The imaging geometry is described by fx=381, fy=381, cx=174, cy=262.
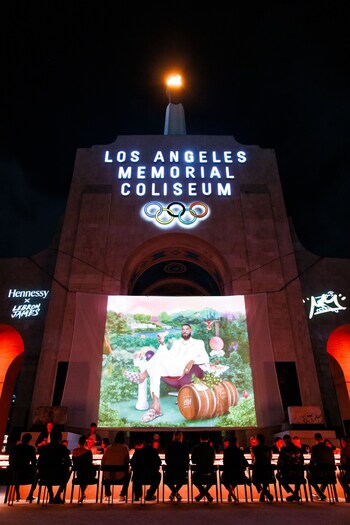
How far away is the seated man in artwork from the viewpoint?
14.5 meters

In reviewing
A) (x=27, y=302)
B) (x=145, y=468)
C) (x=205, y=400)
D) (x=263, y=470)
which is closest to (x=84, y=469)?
(x=145, y=468)

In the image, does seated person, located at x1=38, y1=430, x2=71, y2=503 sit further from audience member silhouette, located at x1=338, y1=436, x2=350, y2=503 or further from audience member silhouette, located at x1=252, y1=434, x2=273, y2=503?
audience member silhouette, located at x1=338, y1=436, x2=350, y2=503

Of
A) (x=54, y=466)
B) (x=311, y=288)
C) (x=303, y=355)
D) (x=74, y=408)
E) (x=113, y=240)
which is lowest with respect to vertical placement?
(x=54, y=466)

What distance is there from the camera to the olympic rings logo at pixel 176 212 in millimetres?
20281

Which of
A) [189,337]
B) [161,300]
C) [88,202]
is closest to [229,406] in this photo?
[189,337]

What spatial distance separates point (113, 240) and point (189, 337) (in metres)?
7.21

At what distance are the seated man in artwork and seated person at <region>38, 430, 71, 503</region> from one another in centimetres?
720

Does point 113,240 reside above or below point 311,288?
above

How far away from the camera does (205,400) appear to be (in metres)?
14.1

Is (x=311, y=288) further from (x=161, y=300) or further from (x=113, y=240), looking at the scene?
(x=113, y=240)

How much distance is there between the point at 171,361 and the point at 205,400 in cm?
191

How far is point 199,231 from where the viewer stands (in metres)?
20.1

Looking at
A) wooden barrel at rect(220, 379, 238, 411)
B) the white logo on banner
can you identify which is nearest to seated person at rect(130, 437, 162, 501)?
wooden barrel at rect(220, 379, 238, 411)

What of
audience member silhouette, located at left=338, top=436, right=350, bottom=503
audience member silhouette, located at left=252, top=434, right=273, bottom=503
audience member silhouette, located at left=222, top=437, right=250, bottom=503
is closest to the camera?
audience member silhouette, located at left=222, top=437, right=250, bottom=503
